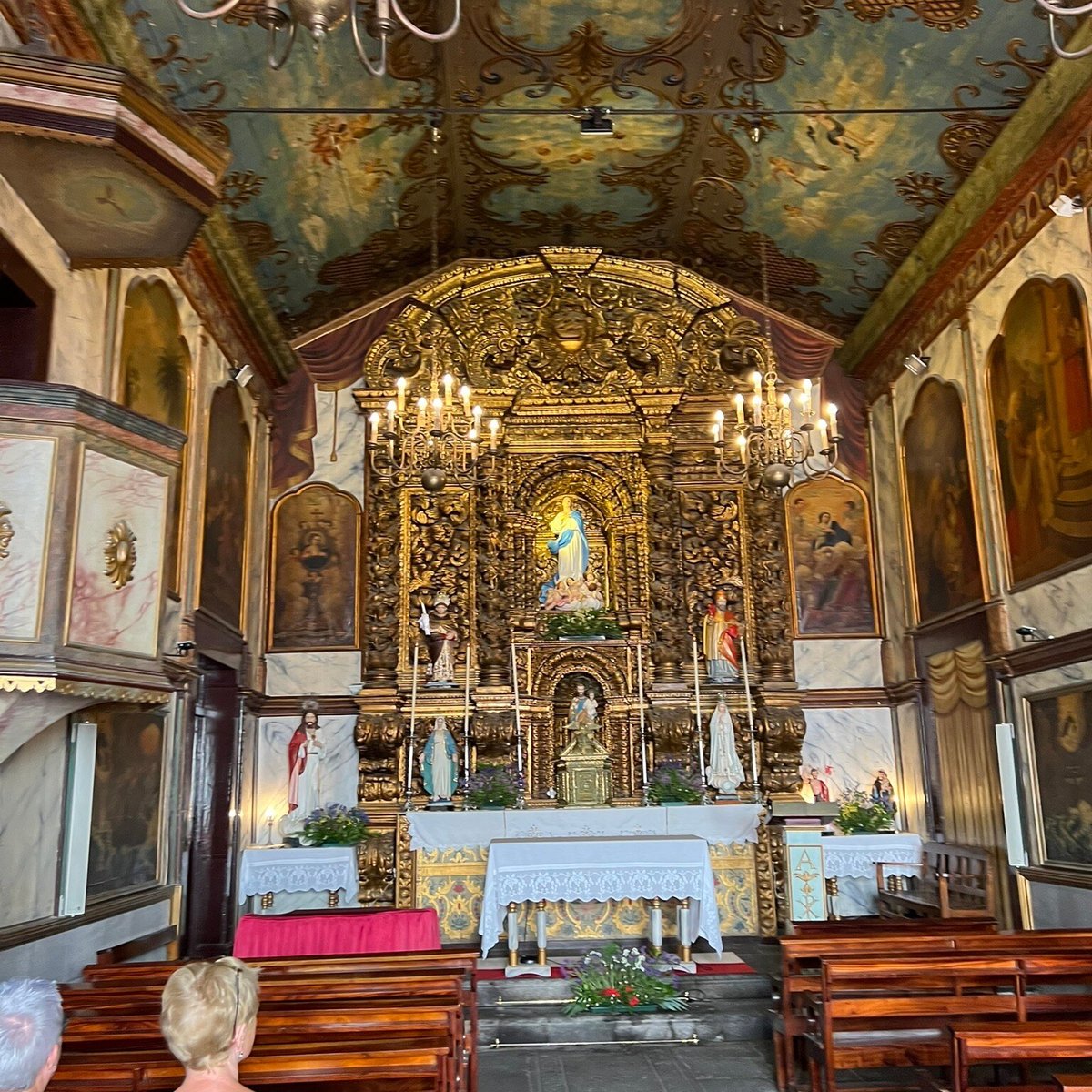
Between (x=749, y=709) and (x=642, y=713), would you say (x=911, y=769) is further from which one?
(x=642, y=713)

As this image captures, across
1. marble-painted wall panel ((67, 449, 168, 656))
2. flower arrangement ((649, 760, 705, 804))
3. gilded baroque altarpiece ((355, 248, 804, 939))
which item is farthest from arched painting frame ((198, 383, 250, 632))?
flower arrangement ((649, 760, 705, 804))

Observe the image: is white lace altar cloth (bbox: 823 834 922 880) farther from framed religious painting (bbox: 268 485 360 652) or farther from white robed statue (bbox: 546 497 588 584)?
framed religious painting (bbox: 268 485 360 652)

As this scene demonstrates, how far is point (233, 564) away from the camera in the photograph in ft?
36.9

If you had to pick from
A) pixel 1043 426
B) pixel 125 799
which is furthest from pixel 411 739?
pixel 1043 426

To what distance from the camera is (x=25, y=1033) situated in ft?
9.10

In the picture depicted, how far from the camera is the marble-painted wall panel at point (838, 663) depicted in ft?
40.7

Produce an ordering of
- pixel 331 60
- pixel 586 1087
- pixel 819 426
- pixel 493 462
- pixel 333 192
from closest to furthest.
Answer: pixel 586 1087
pixel 819 426
pixel 331 60
pixel 333 192
pixel 493 462

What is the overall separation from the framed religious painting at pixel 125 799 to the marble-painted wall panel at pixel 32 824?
0.45 m

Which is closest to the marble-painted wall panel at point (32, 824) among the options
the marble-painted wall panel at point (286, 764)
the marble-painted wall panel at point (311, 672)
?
the marble-painted wall panel at point (286, 764)

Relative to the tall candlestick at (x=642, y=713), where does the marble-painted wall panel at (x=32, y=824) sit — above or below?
below

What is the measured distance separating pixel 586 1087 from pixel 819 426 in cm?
479

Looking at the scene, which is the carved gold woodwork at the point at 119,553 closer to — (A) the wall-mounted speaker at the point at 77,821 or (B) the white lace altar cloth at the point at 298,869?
(A) the wall-mounted speaker at the point at 77,821

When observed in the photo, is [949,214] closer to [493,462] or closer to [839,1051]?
[493,462]

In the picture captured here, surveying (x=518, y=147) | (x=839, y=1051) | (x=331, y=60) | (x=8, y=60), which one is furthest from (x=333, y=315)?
(x=839, y=1051)
